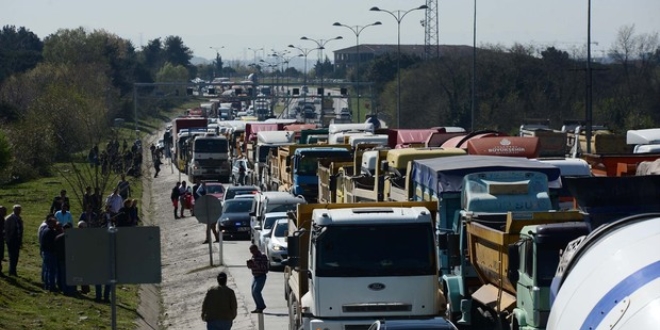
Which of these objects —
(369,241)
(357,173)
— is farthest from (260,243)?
(369,241)

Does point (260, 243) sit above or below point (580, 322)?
below

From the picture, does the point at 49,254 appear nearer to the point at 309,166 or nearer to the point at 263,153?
the point at 309,166

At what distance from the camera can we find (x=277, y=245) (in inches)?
1208

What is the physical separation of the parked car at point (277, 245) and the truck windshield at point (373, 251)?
41.3 ft

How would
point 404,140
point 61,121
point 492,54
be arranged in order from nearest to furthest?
point 404,140, point 61,121, point 492,54

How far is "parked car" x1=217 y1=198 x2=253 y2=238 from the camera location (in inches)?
1551

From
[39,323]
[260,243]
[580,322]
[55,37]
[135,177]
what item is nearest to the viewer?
[580,322]

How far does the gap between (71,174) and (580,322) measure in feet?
144

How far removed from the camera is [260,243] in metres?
33.1

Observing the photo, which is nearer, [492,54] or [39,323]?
[39,323]

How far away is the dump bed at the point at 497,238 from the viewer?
54.7 ft

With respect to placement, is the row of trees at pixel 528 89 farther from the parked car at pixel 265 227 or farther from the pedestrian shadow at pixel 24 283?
the pedestrian shadow at pixel 24 283

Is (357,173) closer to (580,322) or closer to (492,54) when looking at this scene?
(580,322)

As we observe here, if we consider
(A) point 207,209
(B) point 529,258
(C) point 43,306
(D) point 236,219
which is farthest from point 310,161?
(B) point 529,258
